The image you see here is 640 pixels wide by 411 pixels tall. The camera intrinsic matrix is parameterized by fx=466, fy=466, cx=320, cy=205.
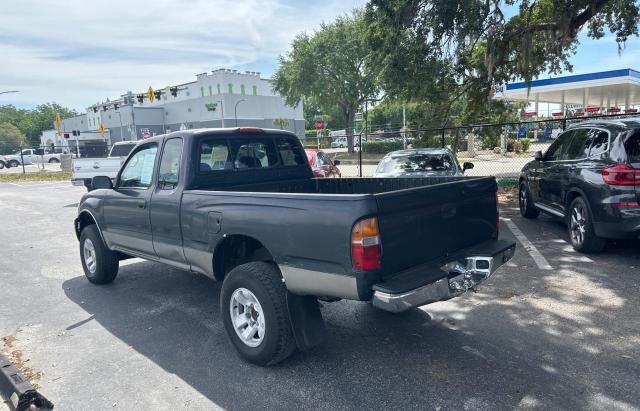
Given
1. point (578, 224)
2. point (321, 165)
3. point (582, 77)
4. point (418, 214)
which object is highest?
point (582, 77)

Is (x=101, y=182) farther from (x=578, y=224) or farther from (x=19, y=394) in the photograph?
(x=578, y=224)

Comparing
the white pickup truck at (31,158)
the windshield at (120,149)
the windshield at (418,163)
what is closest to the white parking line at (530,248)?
the windshield at (418,163)

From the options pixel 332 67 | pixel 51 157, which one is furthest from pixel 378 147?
pixel 51 157

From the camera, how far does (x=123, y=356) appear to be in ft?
13.5

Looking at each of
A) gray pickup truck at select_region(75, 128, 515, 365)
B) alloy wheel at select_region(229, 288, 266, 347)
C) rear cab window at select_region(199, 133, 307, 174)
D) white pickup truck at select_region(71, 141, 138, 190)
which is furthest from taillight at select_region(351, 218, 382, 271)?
white pickup truck at select_region(71, 141, 138, 190)

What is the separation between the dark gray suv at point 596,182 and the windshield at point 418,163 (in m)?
1.99

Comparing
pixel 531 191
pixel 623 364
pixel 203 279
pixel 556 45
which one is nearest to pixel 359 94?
pixel 556 45

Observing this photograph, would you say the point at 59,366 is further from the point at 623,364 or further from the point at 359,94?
the point at 359,94

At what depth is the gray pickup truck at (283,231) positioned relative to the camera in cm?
319

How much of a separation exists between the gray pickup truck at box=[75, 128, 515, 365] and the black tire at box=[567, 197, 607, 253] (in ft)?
9.19

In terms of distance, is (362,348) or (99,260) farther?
(99,260)

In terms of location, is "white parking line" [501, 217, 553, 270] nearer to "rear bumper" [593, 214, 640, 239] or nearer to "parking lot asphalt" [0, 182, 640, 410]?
"parking lot asphalt" [0, 182, 640, 410]

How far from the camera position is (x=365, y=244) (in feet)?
10.2

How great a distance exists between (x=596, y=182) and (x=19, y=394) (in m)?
6.72
